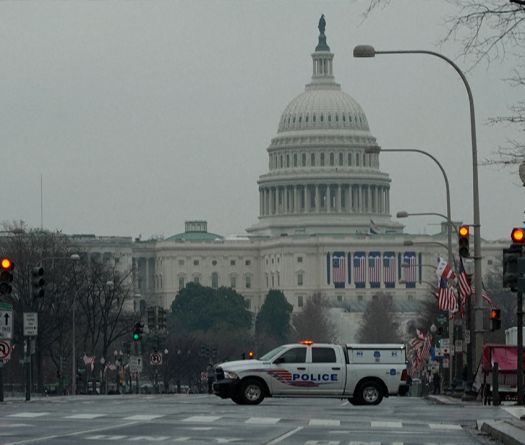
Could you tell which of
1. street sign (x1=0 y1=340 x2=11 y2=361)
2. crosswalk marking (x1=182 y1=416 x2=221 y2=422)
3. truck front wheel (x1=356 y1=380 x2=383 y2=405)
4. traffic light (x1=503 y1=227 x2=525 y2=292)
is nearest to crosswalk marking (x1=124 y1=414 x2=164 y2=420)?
crosswalk marking (x1=182 y1=416 x2=221 y2=422)

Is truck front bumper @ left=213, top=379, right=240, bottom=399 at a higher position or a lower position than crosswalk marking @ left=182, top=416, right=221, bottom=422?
higher

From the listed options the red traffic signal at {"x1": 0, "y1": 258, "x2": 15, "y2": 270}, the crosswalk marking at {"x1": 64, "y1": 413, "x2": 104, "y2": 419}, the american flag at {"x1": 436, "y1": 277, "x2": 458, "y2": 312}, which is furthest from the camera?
the american flag at {"x1": 436, "y1": 277, "x2": 458, "y2": 312}

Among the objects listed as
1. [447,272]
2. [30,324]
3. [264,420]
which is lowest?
[264,420]

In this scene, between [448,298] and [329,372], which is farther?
[448,298]

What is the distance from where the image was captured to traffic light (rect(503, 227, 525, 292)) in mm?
38344

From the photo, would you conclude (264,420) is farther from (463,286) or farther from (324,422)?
(463,286)

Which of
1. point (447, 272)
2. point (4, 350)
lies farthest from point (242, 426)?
point (447, 272)

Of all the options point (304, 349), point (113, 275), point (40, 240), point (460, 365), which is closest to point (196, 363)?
point (113, 275)

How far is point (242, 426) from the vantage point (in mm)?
38250

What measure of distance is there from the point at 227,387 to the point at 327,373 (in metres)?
3.05

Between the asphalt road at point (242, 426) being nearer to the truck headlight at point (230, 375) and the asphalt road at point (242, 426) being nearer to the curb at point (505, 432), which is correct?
the curb at point (505, 432)

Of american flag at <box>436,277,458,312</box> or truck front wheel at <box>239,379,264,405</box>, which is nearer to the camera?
truck front wheel at <box>239,379,264,405</box>

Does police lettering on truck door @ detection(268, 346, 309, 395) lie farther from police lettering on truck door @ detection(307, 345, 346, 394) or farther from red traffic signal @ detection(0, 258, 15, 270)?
red traffic signal @ detection(0, 258, 15, 270)

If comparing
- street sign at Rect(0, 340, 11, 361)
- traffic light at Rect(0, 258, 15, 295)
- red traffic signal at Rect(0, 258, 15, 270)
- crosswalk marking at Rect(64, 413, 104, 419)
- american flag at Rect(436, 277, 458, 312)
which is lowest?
crosswalk marking at Rect(64, 413, 104, 419)
